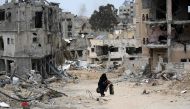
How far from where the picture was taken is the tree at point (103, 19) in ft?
325

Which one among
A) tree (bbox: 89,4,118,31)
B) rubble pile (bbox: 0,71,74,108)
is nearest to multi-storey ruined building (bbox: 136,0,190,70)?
rubble pile (bbox: 0,71,74,108)

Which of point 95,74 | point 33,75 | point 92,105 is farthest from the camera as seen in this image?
point 95,74

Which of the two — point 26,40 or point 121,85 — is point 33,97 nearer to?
Answer: point 121,85

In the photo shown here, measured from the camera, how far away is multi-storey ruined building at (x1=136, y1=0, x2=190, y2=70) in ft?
165

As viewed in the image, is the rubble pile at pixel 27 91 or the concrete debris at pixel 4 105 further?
the rubble pile at pixel 27 91

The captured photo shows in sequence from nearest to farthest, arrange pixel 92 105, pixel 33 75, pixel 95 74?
pixel 92 105
pixel 33 75
pixel 95 74

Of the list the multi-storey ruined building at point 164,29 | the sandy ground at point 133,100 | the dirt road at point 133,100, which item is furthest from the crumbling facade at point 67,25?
the dirt road at point 133,100

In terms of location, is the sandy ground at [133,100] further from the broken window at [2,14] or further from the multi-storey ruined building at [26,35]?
the broken window at [2,14]

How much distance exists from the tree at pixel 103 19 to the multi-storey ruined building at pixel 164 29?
4212 cm

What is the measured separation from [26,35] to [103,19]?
51.9m

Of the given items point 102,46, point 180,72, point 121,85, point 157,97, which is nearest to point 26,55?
point 121,85

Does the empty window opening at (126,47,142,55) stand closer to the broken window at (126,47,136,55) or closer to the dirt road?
the broken window at (126,47,136,55)

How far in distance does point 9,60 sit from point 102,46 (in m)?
22.1

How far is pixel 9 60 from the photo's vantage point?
50594 mm
